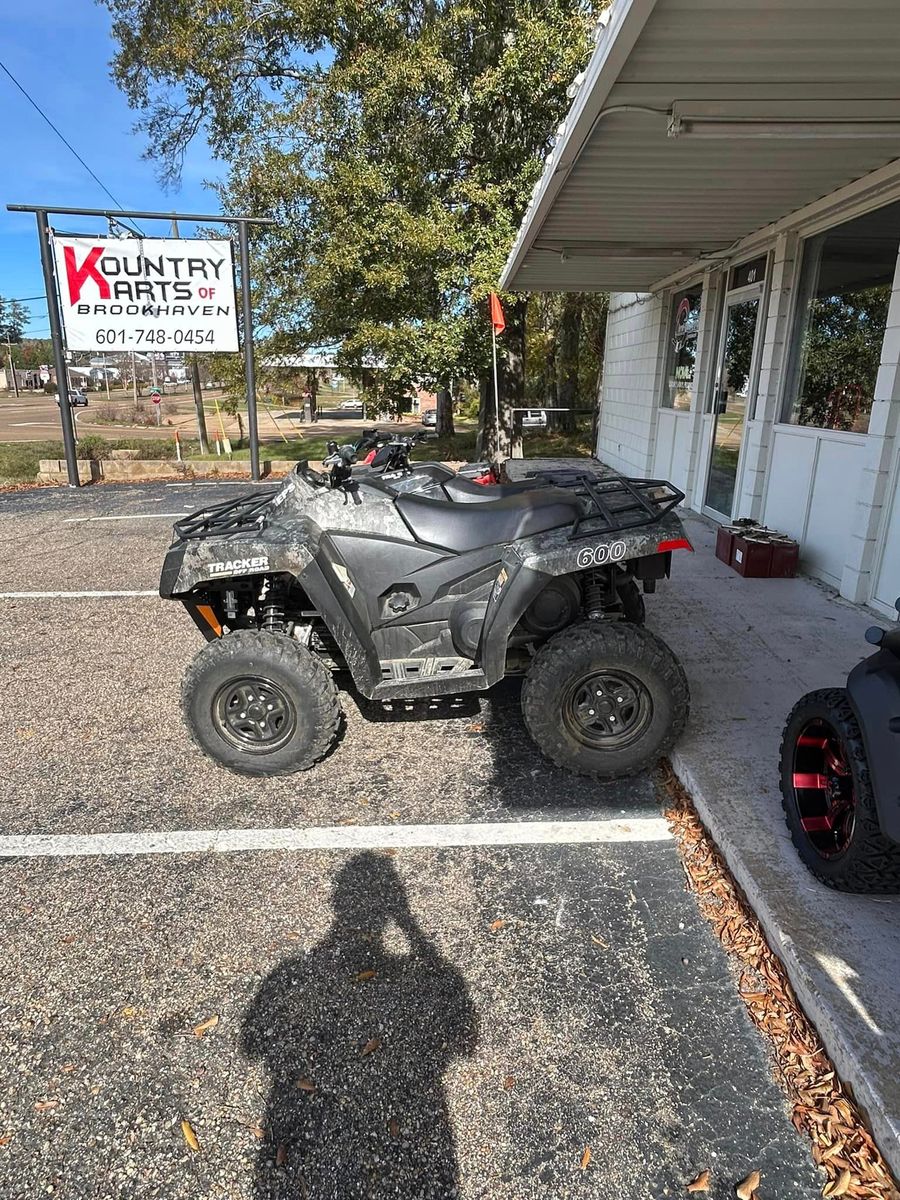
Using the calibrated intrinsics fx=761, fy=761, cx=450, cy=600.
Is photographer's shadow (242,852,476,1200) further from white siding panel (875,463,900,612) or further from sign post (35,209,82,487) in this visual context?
sign post (35,209,82,487)

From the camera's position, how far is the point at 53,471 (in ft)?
42.9

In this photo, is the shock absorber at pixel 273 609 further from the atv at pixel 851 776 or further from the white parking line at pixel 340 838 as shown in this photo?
the atv at pixel 851 776

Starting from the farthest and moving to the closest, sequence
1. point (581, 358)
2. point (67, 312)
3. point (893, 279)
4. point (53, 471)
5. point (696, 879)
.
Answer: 1. point (581, 358)
2. point (53, 471)
3. point (67, 312)
4. point (893, 279)
5. point (696, 879)

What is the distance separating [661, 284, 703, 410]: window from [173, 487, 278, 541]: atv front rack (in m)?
6.97

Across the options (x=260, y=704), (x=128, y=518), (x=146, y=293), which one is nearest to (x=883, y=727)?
(x=260, y=704)

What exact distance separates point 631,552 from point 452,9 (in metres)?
14.2

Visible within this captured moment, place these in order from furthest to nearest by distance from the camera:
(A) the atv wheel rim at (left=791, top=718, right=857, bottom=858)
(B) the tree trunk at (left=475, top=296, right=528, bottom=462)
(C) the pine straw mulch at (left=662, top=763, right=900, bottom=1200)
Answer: (B) the tree trunk at (left=475, top=296, right=528, bottom=462)
(A) the atv wheel rim at (left=791, top=718, right=857, bottom=858)
(C) the pine straw mulch at (left=662, top=763, right=900, bottom=1200)

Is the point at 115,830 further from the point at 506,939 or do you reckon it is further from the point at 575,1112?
the point at 575,1112

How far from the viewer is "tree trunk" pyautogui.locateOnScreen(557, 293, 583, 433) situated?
22.6 meters

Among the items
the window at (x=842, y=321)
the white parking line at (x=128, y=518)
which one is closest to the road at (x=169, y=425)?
the white parking line at (x=128, y=518)

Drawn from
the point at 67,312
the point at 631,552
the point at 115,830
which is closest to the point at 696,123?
the point at 631,552

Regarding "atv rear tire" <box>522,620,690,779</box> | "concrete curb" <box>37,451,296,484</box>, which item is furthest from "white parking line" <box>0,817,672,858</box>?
"concrete curb" <box>37,451,296,484</box>

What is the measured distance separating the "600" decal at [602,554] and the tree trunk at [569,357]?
20.3m

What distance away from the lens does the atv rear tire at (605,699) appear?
125 inches
